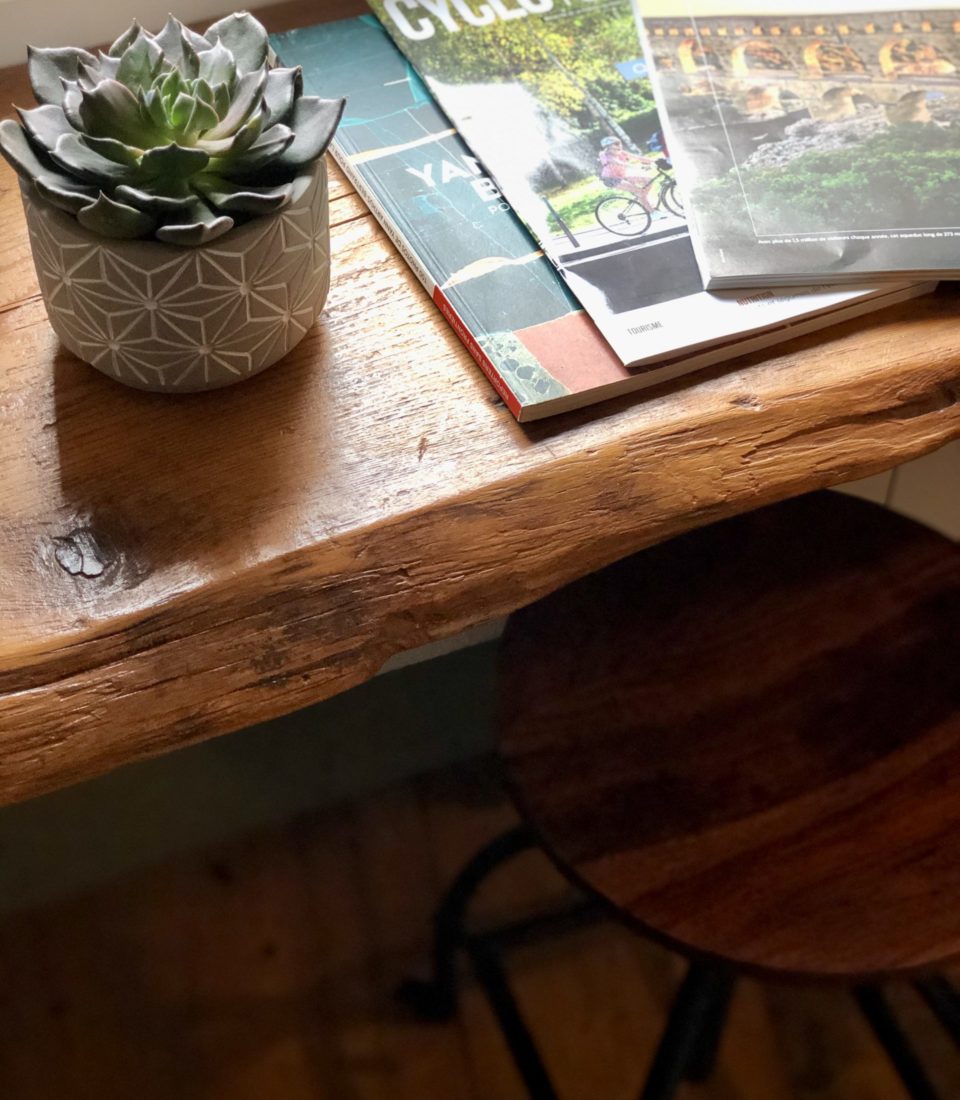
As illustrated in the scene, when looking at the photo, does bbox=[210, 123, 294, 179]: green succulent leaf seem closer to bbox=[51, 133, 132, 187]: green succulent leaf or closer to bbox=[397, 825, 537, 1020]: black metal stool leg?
bbox=[51, 133, 132, 187]: green succulent leaf

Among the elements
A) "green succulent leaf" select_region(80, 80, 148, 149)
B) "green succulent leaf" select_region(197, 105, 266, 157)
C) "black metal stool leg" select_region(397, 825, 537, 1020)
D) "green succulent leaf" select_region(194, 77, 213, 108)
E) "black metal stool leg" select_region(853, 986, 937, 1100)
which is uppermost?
"green succulent leaf" select_region(80, 80, 148, 149)

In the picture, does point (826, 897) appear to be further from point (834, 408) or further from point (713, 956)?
point (834, 408)

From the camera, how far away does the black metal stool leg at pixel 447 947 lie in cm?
101

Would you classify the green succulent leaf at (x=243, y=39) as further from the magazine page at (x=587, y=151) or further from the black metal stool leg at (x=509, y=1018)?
the black metal stool leg at (x=509, y=1018)

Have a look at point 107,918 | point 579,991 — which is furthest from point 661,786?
point 107,918

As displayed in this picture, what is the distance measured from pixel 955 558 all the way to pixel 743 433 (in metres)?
0.34

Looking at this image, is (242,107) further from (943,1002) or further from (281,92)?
(943,1002)

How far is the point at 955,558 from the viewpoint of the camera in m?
0.81

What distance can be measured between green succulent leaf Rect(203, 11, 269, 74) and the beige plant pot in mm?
66

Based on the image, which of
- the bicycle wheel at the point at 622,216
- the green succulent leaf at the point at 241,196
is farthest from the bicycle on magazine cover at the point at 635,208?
the green succulent leaf at the point at 241,196

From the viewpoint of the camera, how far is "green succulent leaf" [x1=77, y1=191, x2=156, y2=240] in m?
0.45

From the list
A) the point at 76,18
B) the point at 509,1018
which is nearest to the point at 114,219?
the point at 76,18

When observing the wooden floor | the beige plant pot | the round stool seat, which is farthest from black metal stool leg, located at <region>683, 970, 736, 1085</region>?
the beige plant pot

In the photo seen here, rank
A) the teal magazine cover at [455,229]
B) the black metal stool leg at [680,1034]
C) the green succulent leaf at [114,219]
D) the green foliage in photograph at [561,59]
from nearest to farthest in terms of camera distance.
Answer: the green succulent leaf at [114,219], the teal magazine cover at [455,229], the green foliage in photograph at [561,59], the black metal stool leg at [680,1034]
